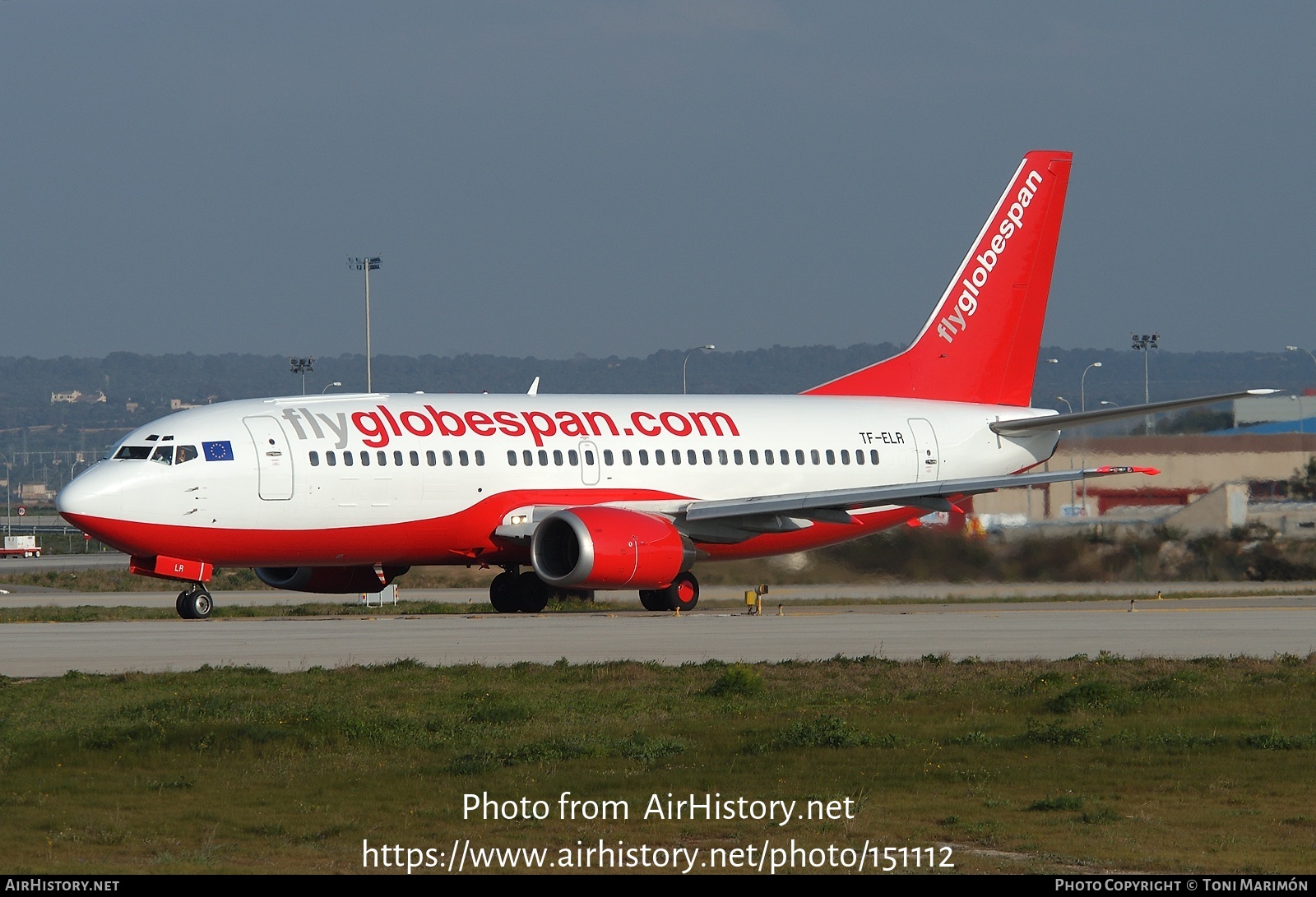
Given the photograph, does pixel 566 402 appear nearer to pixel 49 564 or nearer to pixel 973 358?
pixel 973 358

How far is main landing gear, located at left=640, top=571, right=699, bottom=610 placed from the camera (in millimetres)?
36406

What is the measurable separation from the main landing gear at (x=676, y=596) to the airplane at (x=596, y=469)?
0.06 m

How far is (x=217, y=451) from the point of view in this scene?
108 ft

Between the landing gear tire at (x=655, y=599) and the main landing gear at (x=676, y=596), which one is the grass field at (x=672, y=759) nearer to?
the main landing gear at (x=676, y=596)

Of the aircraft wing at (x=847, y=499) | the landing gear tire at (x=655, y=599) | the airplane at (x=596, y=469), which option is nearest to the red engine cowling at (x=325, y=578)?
the airplane at (x=596, y=469)

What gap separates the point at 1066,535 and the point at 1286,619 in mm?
10013

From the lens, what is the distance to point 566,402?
3809cm

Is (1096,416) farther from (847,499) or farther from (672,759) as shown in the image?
(672,759)

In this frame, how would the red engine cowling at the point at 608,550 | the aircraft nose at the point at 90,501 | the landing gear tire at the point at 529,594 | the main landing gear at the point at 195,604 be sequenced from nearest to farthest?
1. the aircraft nose at the point at 90,501
2. the red engine cowling at the point at 608,550
3. the main landing gear at the point at 195,604
4. the landing gear tire at the point at 529,594

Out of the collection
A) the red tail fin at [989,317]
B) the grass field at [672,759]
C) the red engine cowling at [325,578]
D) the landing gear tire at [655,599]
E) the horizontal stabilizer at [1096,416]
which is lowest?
the grass field at [672,759]

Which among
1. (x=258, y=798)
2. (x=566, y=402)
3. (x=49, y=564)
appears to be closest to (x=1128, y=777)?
(x=258, y=798)

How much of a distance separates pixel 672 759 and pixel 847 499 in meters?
20.6

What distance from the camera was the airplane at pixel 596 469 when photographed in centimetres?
3278

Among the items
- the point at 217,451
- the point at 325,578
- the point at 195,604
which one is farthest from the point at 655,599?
the point at 217,451
